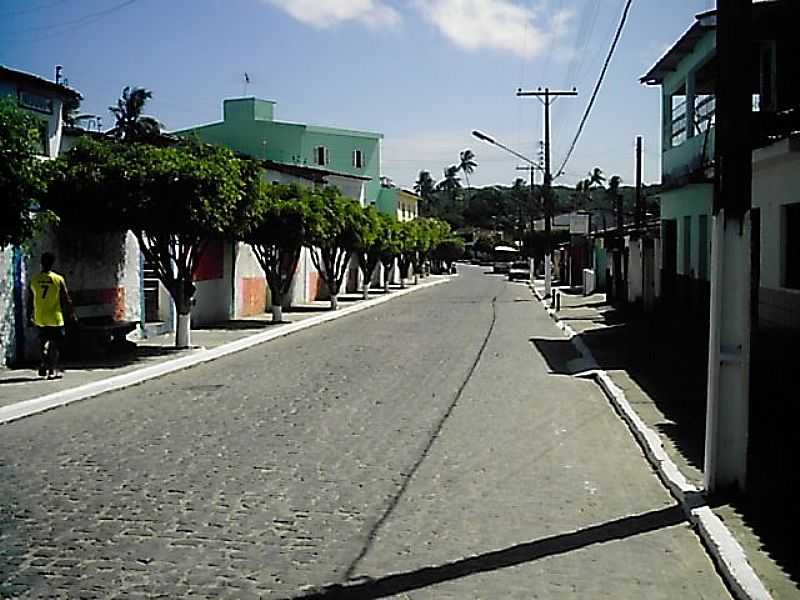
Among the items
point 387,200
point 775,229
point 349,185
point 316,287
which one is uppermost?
point 387,200

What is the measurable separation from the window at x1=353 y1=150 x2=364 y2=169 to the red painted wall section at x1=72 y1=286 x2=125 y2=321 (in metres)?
55.4

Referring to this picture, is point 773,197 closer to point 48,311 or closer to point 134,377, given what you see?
point 134,377

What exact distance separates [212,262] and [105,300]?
8061 mm

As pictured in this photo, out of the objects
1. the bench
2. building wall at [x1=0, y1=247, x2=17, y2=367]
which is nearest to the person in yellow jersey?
building wall at [x1=0, y1=247, x2=17, y2=367]

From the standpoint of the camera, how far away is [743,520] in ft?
24.9

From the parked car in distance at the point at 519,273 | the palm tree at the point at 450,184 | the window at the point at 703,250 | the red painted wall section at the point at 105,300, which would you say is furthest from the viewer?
the palm tree at the point at 450,184

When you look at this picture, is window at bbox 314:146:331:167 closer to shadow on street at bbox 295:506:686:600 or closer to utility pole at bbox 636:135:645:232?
utility pole at bbox 636:135:645:232

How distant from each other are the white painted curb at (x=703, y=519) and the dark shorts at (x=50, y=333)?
7.98 m

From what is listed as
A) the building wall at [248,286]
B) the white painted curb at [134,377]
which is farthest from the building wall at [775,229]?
the building wall at [248,286]

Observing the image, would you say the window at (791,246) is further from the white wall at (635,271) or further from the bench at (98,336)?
the white wall at (635,271)

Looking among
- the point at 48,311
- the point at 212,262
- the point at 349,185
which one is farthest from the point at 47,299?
the point at 349,185

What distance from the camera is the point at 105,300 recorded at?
21.0m

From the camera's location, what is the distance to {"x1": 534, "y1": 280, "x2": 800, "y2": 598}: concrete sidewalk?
687 centimetres

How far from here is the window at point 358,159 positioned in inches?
3009
